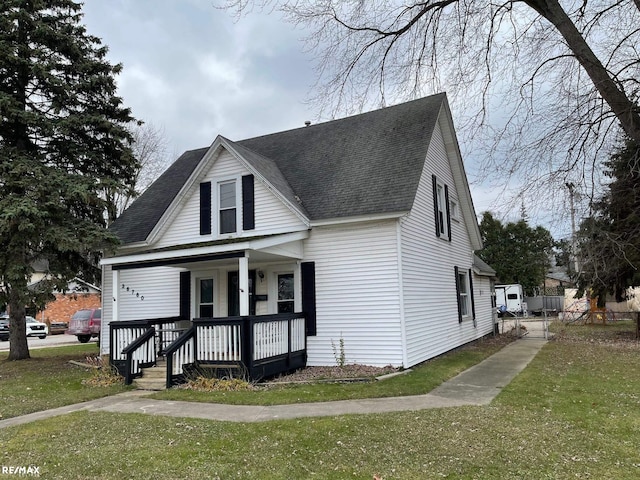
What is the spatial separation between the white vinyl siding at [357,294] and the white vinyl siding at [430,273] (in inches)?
13.6

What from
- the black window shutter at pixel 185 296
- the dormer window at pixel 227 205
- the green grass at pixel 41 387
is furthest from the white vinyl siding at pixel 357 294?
the green grass at pixel 41 387

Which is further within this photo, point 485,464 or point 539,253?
point 539,253

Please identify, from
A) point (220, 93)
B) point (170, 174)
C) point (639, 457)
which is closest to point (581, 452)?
point (639, 457)

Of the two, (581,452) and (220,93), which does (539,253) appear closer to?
(220,93)

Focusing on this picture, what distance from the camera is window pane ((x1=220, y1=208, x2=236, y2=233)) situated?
1254 centimetres

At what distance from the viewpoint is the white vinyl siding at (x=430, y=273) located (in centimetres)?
1083

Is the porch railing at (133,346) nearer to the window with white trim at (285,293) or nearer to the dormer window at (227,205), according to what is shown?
the window with white trim at (285,293)

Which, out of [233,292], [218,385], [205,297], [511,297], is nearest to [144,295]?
[205,297]

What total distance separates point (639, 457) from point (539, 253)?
42.0m

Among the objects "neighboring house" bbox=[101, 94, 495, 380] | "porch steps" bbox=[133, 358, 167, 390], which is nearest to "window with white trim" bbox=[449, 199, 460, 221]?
"neighboring house" bbox=[101, 94, 495, 380]

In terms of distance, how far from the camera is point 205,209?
1274 centimetres

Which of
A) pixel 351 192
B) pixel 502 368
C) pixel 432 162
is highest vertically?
pixel 432 162

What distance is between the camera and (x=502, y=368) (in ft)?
35.1

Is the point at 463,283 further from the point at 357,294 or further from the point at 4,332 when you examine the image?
the point at 4,332
